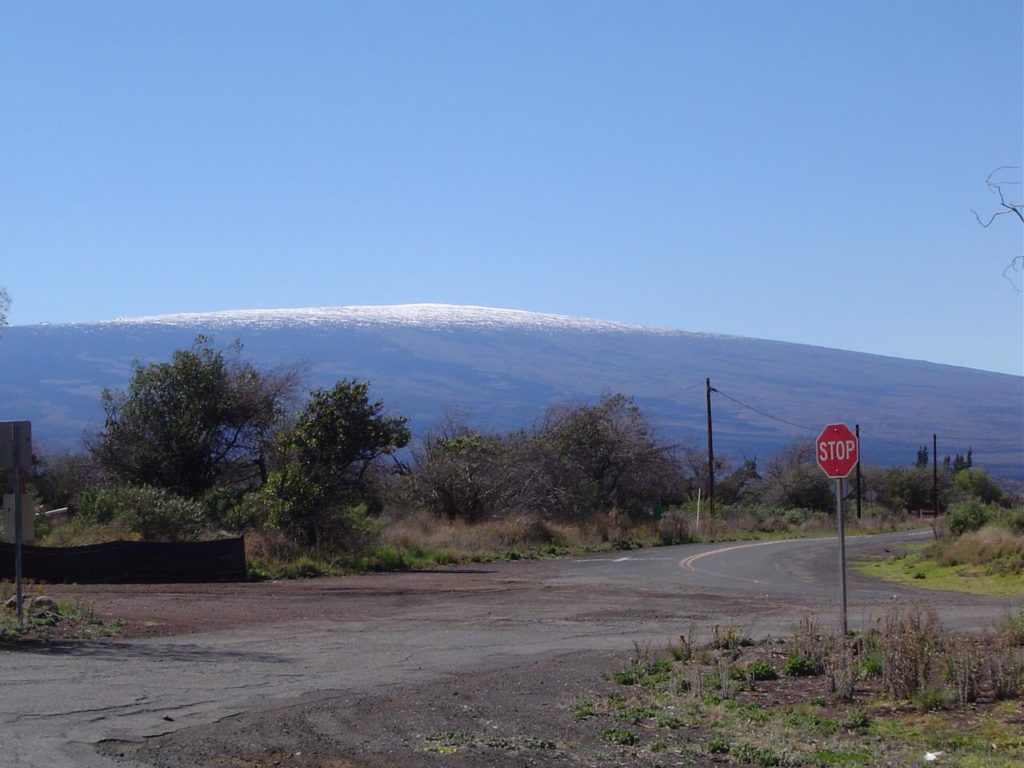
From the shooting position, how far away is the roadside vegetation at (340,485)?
2958 cm

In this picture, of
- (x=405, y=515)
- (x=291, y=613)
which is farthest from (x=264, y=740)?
(x=405, y=515)

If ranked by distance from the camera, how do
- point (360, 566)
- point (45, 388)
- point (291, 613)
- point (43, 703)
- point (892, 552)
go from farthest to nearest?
point (45, 388), point (892, 552), point (360, 566), point (291, 613), point (43, 703)

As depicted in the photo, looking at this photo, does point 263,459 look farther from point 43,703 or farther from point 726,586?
point 43,703

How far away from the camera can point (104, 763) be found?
793 cm

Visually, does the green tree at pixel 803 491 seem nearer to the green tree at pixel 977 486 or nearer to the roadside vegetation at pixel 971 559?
the green tree at pixel 977 486

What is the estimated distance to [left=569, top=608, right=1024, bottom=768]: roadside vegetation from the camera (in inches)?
340

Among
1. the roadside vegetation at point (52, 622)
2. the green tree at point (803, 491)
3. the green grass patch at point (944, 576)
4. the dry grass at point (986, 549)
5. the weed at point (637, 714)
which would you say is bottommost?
the green tree at point (803, 491)

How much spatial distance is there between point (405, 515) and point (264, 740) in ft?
112

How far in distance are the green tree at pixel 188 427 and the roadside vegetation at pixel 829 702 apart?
85.8ft

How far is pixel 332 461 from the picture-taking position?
3209 cm

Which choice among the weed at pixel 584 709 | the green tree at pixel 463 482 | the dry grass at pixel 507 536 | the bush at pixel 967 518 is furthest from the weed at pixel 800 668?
the green tree at pixel 463 482

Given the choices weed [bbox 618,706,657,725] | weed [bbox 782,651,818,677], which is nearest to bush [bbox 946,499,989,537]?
weed [bbox 782,651,818,677]

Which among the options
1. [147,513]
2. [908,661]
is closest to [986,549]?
[908,661]

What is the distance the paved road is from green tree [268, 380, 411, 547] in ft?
10.8
